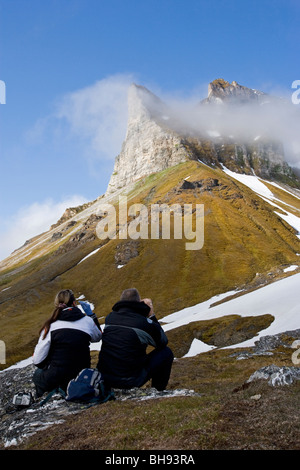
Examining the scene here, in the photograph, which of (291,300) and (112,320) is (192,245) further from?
(112,320)

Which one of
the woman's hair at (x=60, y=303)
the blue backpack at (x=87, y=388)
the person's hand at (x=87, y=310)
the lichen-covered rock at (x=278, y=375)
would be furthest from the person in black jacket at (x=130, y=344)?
the lichen-covered rock at (x=278, y=375)

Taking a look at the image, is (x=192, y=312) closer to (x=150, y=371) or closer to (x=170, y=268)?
(x=170, y=268)

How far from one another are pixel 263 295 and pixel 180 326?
1686cm

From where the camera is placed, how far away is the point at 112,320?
11.3m

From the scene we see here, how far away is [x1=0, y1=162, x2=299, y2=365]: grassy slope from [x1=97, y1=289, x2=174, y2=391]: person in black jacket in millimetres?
79619

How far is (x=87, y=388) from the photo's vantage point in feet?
35.0

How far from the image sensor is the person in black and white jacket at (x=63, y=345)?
1083cm

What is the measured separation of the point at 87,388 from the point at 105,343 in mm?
1478

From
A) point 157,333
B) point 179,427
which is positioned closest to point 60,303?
point 157,333

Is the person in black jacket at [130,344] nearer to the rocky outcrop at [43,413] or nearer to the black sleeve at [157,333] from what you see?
the black sleeve at [157,333]

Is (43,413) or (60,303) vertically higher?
(60,303)

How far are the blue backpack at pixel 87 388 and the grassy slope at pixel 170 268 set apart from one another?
79396 mm

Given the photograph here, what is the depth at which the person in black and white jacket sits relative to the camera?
426 inches
